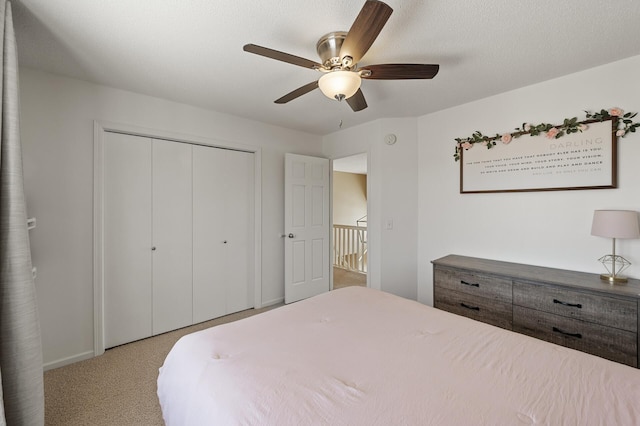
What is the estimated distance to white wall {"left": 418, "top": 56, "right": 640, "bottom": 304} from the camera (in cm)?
204

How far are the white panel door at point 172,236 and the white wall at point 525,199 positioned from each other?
2604 millimetres

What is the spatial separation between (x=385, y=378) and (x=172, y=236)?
2.53 metres

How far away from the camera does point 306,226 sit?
3723 millimetres

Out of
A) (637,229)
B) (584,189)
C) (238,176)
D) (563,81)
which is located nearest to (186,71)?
(238,176)

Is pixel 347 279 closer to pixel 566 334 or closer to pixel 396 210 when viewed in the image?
pixel 396 210

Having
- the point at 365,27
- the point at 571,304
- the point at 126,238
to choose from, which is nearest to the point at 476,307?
the point at 571,304

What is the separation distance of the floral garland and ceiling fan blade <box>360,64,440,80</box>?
1394 mm

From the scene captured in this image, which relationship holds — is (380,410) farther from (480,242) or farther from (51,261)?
(51,261)

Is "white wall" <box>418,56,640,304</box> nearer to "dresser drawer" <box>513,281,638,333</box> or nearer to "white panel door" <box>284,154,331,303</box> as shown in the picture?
"dresser drawer" <box>513,281,638,333</box>

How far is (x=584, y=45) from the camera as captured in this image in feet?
5.97

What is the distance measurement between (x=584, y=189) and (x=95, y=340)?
4207 mm

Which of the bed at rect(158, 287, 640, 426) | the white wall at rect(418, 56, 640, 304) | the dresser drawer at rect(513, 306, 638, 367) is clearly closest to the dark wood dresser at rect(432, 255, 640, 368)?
the dresser drawer at rect(513, 306, 638, 367)

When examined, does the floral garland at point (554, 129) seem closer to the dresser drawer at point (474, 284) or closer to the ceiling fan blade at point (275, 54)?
the dresser drawer at point (474, 284)

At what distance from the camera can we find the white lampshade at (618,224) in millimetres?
1858
